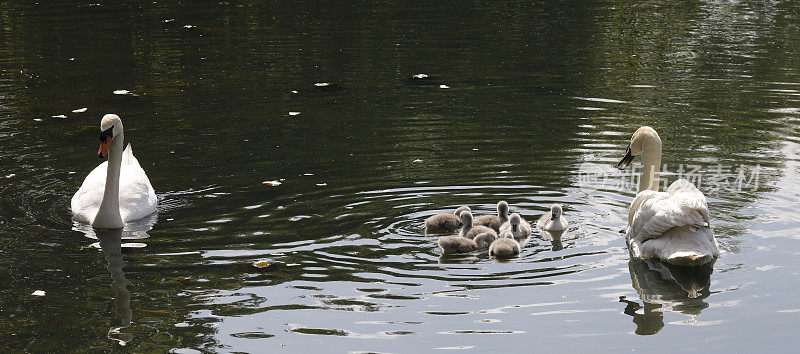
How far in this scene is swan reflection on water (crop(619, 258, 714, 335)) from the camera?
26.4ft

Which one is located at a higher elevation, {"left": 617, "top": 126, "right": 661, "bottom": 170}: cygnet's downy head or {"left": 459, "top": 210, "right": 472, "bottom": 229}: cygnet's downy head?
{"left": 617, "top": 126, "right": 661, "bottom": 170}: cygnet's downy head

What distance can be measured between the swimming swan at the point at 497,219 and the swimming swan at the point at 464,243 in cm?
46

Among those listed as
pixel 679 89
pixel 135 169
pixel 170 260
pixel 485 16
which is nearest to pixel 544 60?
pixel 679 89

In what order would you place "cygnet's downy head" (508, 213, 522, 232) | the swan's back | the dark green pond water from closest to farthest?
the dark green pond water, the swan's back, "cygnet's downy head" (508, 213, 522, 232)

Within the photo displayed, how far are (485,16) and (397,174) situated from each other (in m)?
14.5

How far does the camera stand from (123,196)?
1110 centimetres

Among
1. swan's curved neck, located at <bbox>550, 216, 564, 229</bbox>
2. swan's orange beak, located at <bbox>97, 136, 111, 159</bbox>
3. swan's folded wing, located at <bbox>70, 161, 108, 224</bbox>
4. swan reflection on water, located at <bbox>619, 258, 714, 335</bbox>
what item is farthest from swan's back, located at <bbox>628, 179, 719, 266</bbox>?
swan's folded wing, located at <bbox>70, 161, 108, 224</bbox>

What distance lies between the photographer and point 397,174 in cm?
→ 1206

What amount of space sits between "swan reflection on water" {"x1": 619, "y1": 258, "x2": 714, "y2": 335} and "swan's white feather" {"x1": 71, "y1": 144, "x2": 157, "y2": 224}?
5.18m

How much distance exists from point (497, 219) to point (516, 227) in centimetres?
45

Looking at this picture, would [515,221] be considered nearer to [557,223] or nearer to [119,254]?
[557,223]

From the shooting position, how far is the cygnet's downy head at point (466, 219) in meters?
10.0

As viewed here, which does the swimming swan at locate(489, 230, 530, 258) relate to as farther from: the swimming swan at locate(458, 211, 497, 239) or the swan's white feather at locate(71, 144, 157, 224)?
the swan's white feather at locate(71, 144, 157, 224)

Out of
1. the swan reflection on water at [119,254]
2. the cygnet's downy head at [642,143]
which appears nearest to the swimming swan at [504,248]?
the cygnet's downy head at [642,143]
